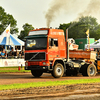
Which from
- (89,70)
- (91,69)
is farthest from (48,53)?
(91,69)

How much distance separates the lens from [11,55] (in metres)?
30.5

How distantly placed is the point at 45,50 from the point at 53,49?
68 cm

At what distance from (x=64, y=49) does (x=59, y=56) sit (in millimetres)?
729

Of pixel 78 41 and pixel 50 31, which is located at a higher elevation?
pixel 78 41

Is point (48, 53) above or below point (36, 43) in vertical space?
below

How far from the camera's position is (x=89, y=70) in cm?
2042

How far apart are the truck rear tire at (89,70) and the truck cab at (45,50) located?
2273 mm

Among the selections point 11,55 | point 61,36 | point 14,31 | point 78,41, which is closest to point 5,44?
point 11,55

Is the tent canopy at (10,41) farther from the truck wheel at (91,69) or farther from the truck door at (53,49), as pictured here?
the truck door at (53,49)

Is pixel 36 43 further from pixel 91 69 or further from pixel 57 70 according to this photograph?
pixel 91 69

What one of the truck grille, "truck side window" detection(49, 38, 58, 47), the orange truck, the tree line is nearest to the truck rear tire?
the orange truck

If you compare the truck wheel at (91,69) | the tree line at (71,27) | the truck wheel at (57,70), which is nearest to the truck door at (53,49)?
the truck wheel at (57,70)

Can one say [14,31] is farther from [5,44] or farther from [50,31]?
[50,31]

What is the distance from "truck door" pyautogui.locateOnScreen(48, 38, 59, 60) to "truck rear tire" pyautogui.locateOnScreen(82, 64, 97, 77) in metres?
2.91
